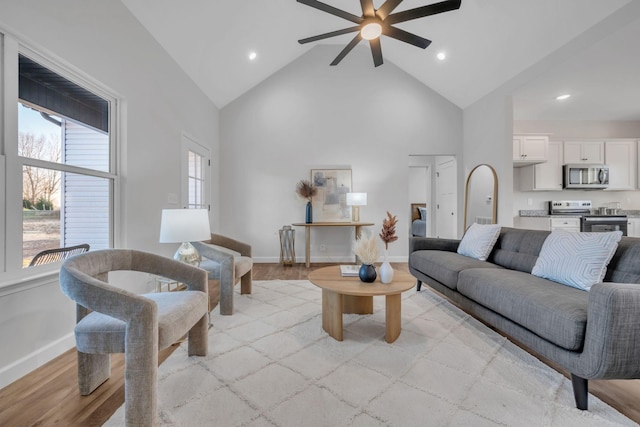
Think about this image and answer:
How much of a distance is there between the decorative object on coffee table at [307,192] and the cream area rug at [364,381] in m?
2.51

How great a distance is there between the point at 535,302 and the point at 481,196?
3340 mm

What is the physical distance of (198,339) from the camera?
70.7 inches

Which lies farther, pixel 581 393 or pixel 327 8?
pixel 327 8

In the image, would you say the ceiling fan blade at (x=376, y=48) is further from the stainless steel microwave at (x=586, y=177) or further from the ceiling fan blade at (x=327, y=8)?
the stainless steel microwave at (x=586, y=177)

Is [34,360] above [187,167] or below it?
below

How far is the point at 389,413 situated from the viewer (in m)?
1.29

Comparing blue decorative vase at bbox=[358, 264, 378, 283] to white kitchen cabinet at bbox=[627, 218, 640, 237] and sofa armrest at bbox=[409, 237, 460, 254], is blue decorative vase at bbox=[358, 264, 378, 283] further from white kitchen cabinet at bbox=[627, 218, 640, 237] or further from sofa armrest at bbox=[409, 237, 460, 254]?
white kitchen cabinet at bbox=[627, 218, 640, 237]

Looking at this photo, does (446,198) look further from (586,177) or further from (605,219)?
(605,219)

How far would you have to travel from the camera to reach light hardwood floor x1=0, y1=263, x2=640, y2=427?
4.19 ft

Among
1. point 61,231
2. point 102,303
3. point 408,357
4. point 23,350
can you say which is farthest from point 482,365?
point 61,231

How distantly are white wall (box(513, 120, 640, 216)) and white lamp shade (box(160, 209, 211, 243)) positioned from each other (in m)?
5.21

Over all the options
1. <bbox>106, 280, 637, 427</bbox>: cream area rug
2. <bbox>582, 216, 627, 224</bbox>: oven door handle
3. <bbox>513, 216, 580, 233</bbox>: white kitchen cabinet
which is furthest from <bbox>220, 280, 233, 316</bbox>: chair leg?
<bbox>582, 216, 627, 224</bbox>: oven door handle

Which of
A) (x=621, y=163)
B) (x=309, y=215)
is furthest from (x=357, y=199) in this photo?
(x=621, y=163)

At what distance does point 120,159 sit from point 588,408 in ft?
11.9
